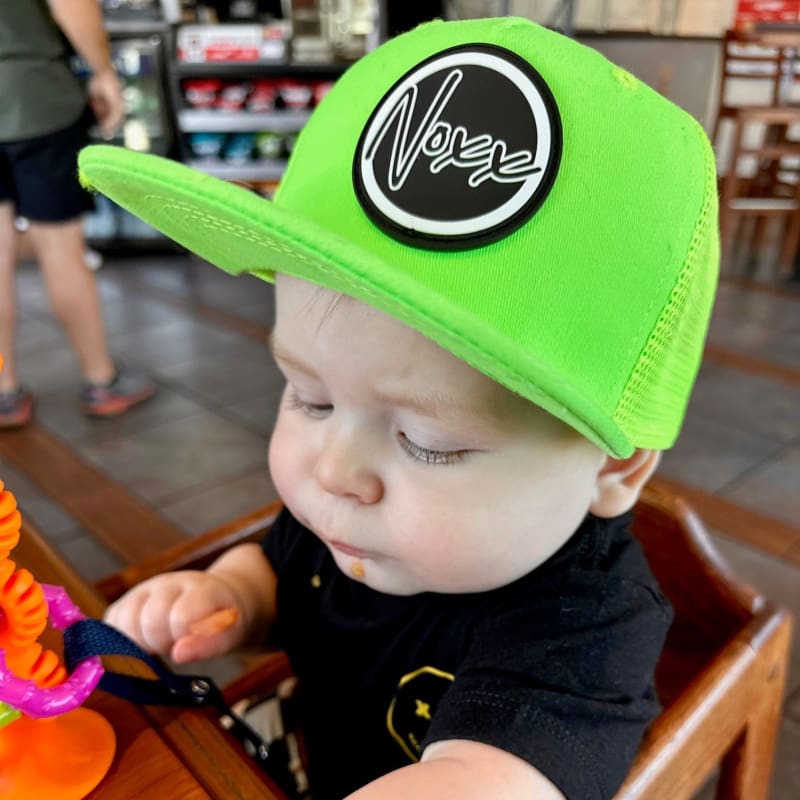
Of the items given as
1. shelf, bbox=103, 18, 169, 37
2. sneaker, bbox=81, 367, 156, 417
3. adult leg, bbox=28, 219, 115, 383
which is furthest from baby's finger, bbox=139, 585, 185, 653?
shelf, bbox=103, 18, 169, 37

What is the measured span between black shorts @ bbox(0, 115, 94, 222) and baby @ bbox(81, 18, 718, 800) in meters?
1.69

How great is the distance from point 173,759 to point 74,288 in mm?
1966

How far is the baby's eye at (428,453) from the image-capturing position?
500 mm

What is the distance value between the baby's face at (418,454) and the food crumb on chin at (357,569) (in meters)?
0.02

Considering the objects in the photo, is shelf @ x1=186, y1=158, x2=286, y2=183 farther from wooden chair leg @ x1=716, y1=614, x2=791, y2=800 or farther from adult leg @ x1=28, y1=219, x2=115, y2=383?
wooden chair leg @ x1=716, y1=614, x2=791, y2=800

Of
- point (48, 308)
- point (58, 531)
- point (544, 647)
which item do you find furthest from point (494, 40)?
point (48, 308)

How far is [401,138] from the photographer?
1.56ft

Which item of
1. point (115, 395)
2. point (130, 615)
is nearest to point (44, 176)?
point (115, 395)

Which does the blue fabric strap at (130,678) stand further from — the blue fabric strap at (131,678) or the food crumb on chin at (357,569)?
the food crumb on chin at (357,569)

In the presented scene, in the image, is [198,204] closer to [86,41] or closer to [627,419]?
[627,419]

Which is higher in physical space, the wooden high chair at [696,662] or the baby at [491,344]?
the baby at [491,344]

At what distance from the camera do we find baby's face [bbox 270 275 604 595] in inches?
18.9

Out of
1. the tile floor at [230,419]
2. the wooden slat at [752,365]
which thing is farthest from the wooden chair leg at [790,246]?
the wooden slat at [752,365]

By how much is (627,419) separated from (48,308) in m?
3.22
